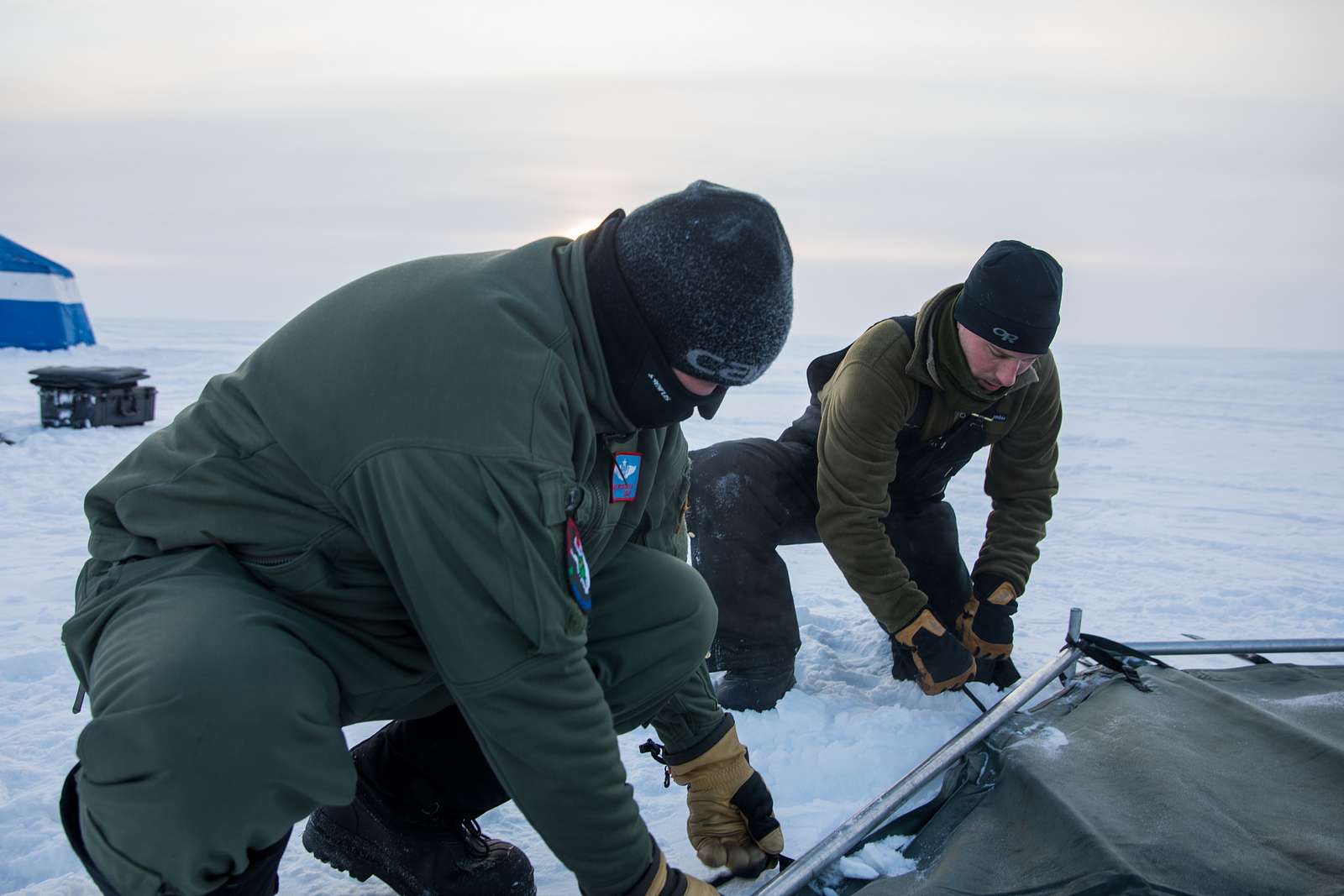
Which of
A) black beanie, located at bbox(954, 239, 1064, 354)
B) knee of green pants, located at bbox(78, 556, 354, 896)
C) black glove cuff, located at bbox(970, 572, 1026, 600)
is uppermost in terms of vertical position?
black beanie, located at bbox(954, 239, 1064, 354)

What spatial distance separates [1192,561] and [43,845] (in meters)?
4.34

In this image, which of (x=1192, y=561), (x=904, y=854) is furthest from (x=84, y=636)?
(x=1192, y=561)

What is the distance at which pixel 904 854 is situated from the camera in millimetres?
1713

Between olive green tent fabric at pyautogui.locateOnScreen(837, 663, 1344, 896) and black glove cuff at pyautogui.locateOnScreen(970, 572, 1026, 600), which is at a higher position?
olive green tent fabric at pyautogui.locateOnScreen(837, 663, 1344, 896)

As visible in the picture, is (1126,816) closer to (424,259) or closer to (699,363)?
(699,363)

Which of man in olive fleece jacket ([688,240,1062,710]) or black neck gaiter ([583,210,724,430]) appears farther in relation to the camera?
man in olive fleece jacket ([688,240,1062,710])

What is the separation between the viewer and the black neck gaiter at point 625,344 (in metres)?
1.38

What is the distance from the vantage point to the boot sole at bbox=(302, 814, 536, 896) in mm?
1689

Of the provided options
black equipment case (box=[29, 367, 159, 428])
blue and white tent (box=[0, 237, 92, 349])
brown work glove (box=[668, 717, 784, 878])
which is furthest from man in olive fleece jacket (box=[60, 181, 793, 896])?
blue and white tent (box=[0, 237, 92, 349])

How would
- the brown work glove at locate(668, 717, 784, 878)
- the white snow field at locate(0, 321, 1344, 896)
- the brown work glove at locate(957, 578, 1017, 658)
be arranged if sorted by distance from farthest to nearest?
the brown work glove at locate(957, 578, 1017, 658)
the white snow field at locate(0, 321, 1344, 896)
the brown work glove at locate(668, 717, 784, 878)

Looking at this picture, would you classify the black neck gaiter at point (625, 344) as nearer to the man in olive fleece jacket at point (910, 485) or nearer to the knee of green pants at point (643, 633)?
the knee of green pants at point (643, 633)

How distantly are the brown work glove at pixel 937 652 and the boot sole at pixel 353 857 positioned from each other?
137 centimetres

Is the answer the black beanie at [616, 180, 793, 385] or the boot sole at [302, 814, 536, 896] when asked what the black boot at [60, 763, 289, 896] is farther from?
the black beanie at [616, 180, 793, 385]

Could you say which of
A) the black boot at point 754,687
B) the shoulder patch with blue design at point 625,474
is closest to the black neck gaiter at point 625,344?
the shoulder patch with blue design at point 625,474
